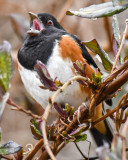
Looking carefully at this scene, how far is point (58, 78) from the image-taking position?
134 centimetres

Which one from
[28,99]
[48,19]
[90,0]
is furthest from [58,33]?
[90,0]

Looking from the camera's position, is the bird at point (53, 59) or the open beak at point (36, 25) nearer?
the bird at point (53, 59)

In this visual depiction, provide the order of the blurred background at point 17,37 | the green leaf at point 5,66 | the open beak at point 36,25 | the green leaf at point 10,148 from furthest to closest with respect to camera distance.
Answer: the blurred background at point 17,37, the open beak at point 36,25, the green leaf at point 10,148, the green leaf at point 5,66

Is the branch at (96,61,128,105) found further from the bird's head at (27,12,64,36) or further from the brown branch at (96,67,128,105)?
the bird's head at (27,12,64,36)

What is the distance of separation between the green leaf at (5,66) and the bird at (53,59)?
0.53 metres

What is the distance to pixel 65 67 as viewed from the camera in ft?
4.43

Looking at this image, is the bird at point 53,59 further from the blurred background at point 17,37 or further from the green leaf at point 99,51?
the blurred background at point 17,37

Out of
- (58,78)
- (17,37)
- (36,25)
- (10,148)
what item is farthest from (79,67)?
(17,37)

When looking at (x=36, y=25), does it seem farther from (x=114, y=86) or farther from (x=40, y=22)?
(x=114, y=86)

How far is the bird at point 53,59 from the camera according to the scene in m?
1.35

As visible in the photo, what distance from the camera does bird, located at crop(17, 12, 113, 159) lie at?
1349 mm

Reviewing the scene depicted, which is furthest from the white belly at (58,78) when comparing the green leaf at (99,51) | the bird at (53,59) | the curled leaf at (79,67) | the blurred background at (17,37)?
the blurred background at (17,37)

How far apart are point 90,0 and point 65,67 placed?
1.44m

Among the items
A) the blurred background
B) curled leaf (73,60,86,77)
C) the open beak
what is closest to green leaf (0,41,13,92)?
curled leaf (73,60,86,77)
